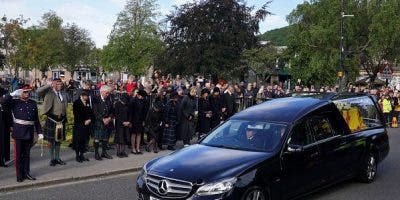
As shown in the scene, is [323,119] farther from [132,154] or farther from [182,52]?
[182,52]

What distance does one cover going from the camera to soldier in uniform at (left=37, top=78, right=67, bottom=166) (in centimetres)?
1188

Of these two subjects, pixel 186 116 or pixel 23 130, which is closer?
pixel 23 130

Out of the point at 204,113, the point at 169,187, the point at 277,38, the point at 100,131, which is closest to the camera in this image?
the point at 169,187

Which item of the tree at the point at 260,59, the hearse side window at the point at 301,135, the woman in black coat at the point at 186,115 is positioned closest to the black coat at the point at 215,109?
the woman in black coat at the point at 186,115

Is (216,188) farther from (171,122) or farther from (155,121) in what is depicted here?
(171,122)

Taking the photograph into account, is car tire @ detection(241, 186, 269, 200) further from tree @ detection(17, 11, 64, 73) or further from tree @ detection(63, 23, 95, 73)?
tree @ detection(63, 23, 95, 73)

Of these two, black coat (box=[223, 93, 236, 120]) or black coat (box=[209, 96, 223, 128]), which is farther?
black coat (box=[223, 93, 236, 120])

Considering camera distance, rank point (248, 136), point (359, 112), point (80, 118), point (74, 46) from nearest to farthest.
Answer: point (248, 136), point (359, 112), point (80, 118), point (74, 46)

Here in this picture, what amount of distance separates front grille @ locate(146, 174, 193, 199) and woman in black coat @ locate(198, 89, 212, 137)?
9.09 metres

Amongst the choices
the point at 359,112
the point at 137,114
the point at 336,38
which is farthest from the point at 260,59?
the point at 359,112

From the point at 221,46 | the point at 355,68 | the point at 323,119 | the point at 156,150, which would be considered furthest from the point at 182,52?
the point at 323,119

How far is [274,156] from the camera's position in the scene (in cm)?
766

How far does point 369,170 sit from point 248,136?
11.2 feet

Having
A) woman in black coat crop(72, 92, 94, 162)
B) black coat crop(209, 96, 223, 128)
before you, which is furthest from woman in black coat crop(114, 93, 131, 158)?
black coat crop(209, 96, 223, 128)
